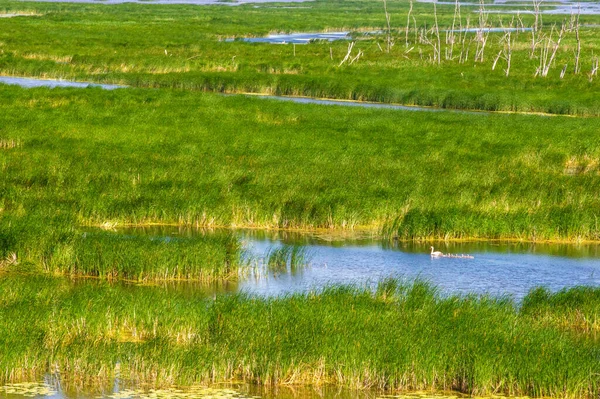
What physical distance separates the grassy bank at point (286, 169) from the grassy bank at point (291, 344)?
4.93 metres

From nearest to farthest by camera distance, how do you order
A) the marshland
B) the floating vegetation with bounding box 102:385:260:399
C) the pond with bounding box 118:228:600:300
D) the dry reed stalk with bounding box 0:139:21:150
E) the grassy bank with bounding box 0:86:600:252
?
the floating vegetation with bounding box 102:385:260:399 < the marshland < the pond with bounding box 118:228:600:300 < the grassy bank with bounding box 0:86:600:252 < the dry reed stalk with bounding box 0:139:21:150

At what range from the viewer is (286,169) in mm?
26344

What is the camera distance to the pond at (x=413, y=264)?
18.1 meters

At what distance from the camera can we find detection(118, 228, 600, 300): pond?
714 inches

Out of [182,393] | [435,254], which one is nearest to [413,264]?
[435,254]

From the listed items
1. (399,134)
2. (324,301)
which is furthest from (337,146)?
(324,301)

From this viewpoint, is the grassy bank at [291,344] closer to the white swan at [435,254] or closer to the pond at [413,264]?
the pond at [413,264]

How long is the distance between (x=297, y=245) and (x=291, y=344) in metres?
7.98

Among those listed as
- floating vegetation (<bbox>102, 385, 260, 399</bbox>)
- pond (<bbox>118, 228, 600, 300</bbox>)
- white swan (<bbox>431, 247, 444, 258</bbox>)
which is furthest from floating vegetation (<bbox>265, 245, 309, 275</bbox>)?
floating vegetation (<bbox>102, 385, 260, 399</bbox>)

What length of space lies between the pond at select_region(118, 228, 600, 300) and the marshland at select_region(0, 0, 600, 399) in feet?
0.27

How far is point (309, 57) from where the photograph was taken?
63.3 metres

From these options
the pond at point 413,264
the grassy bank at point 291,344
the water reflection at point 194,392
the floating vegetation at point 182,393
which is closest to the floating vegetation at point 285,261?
the pond at point 413,264

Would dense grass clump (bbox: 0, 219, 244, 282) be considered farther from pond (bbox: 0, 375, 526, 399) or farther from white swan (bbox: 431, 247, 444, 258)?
pond (bbox: 0, 375, 526, 399)

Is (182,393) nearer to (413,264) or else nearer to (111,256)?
(111,256)
